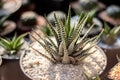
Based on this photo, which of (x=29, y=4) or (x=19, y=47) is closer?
(x=19, y=47)

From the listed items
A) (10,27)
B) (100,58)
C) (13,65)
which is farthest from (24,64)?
(10,27)

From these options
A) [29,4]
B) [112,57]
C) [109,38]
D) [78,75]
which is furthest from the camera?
[29,4]

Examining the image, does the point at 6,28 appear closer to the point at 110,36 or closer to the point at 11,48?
the point at 11,48

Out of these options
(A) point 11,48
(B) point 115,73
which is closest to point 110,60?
(B) point 115,73

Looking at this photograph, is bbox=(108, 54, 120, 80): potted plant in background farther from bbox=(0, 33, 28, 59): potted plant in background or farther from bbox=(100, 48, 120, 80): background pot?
bbox=(0, 33, 28, 59): potted plant in background

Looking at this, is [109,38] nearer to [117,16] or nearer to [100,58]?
[100,58]

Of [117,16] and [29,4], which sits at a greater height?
[29,4]

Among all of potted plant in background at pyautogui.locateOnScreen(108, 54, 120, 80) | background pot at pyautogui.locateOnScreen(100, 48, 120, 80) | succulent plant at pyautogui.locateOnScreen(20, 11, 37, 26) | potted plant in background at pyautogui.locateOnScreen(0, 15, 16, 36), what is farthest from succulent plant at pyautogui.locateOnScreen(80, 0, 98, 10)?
potted plant in background at pyautogui.locateOnScreen(108, 54, 120, 80)

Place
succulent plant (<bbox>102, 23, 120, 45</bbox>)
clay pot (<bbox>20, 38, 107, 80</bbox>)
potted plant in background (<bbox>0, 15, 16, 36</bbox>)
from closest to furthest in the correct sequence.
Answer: clay pot (<bbox>20, 38, 107, 80</bbox>)
succulent plant (<bbox>102, 23, 120, 45</bbox>)
potted plant in background (<bbox>0, 15, 16, 36</bbox>)

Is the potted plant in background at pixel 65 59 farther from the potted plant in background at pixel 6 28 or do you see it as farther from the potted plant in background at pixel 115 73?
the potted plant in background at pixel 6 28
